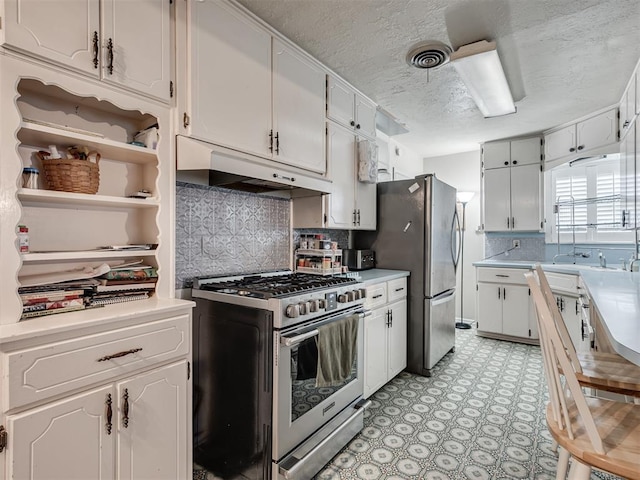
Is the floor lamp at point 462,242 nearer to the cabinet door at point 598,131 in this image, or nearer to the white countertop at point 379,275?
the cabinet door at point 598,131

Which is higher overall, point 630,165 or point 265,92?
point 265,92

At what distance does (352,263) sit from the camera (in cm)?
313

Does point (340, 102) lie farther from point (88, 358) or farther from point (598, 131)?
point (598, 131)

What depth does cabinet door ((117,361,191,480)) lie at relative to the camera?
1257 mm

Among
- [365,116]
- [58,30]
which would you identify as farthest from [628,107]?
[58,30]

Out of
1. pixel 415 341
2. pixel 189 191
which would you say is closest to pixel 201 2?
pixel 189 191

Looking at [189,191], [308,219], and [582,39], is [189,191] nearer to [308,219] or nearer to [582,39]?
[308,219]

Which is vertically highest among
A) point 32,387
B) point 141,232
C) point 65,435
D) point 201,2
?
point 201,2

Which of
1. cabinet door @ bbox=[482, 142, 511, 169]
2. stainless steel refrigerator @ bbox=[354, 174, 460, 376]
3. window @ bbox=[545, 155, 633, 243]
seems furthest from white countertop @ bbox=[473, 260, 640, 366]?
cabinet door @ bbox=[482, 142, 511, 169]

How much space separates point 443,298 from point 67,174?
9.96ft

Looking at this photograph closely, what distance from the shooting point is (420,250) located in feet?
9.93

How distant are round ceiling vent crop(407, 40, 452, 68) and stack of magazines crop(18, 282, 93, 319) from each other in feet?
7.69

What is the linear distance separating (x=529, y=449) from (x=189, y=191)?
2476mm

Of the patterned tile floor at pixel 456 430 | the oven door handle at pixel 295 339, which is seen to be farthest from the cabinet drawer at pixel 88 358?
the patterned tile floor at pixel 456 430
